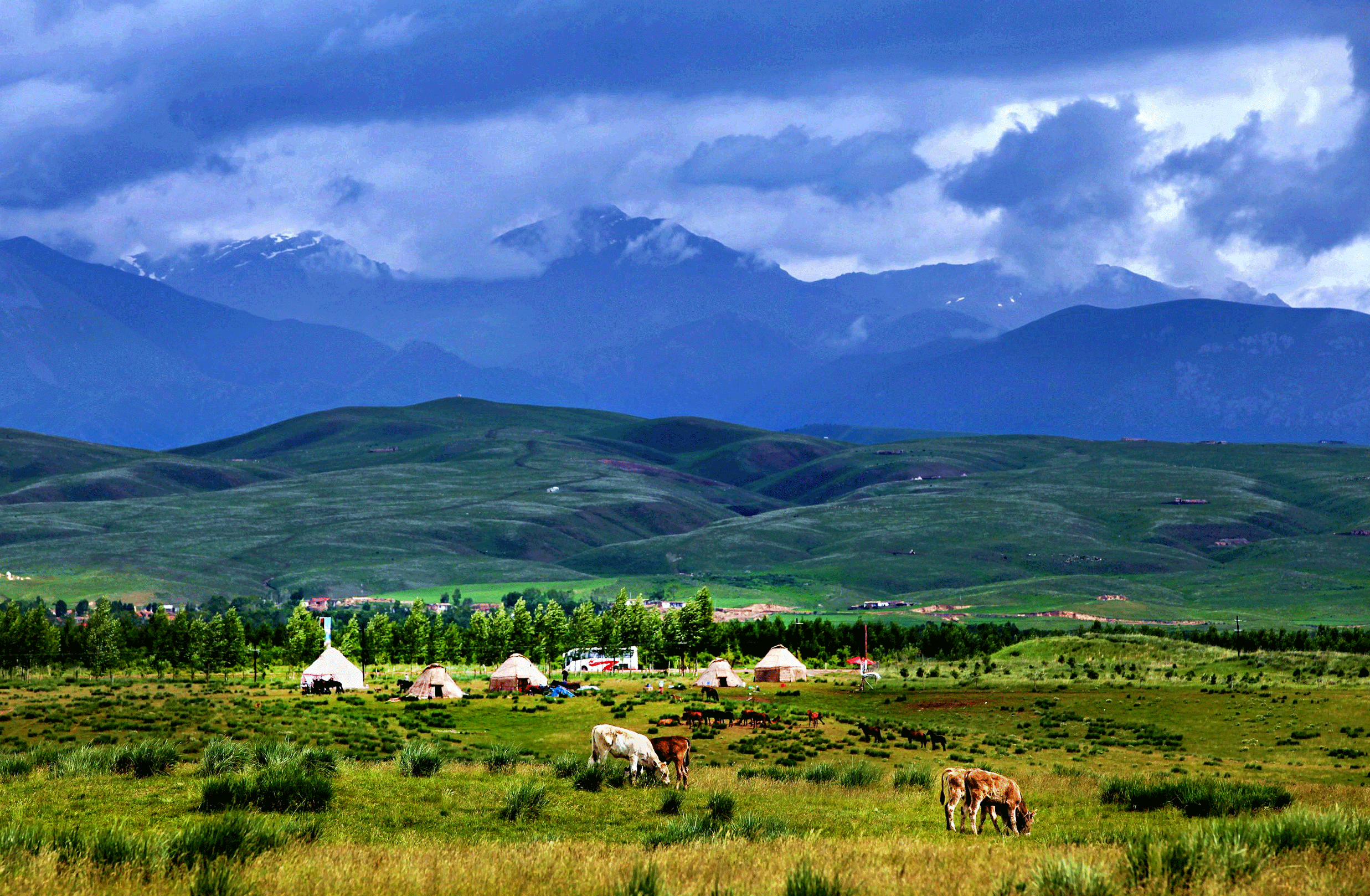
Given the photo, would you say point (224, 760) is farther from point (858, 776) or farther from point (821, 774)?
point (858, 776)

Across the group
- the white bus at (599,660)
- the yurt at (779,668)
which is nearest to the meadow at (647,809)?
the yurt at (779,668)

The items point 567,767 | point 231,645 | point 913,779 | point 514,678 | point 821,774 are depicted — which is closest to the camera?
point 567,767

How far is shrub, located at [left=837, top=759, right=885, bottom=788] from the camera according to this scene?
3125 centimetres

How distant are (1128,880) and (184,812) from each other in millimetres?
15761

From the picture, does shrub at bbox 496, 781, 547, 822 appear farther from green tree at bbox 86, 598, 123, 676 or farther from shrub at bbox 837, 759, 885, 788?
green tree at bbox 86, 598, 123, 676

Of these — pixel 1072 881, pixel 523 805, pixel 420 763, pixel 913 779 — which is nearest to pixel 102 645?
pixel 420 763

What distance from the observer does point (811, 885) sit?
12484mm

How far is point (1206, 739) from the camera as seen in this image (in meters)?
60.3

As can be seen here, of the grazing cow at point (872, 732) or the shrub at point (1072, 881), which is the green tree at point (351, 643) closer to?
the grazing cow at point (872, 732)

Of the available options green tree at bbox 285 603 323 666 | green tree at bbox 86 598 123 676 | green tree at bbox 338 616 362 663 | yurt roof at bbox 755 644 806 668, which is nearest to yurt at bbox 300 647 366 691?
green tree at bbox 285 603 323 666

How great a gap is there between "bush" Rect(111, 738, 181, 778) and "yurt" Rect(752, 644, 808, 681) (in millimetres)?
74779

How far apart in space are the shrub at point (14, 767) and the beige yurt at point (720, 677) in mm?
63625

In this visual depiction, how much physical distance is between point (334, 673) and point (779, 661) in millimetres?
35588

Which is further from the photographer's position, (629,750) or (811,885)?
(629,750)
